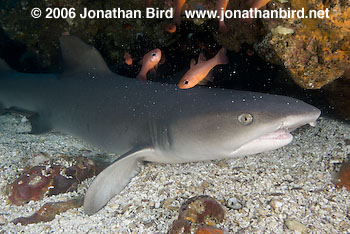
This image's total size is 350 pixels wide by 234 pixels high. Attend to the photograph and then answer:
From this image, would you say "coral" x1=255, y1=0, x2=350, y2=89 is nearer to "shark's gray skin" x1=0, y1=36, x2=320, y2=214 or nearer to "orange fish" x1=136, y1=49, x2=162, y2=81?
"shark's gray skin" x1=0, y1=36, x2=320, y2=214

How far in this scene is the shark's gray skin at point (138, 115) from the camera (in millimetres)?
2275

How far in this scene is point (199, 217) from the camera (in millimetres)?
1952

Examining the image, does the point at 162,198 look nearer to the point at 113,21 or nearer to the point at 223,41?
the point at 223,41

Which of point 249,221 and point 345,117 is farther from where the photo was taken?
point 345,117

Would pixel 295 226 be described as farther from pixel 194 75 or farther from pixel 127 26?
pixel 127 26

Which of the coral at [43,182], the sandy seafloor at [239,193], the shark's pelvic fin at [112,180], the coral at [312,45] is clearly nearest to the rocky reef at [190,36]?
the coral at [312,45]

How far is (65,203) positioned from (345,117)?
337cm

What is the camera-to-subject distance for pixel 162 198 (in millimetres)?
2396

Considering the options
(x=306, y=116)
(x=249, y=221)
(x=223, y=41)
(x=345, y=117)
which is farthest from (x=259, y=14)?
(x=249, y=221)

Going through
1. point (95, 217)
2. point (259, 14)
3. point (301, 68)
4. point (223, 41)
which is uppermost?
point (259, 14)

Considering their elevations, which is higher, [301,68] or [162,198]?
[301,68]

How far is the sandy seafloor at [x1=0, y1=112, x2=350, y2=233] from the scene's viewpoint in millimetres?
2074

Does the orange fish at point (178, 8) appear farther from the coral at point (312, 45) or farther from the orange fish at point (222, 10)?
the coral at point (312, 45)

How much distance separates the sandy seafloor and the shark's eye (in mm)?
602
